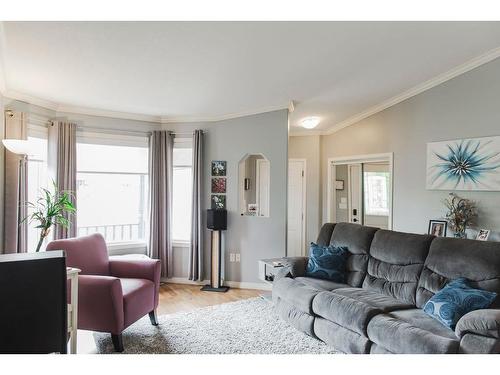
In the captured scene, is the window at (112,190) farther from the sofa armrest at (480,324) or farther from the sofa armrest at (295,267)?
the sofa armrest at (480,324)

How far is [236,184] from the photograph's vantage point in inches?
189

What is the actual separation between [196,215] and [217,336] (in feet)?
6.67

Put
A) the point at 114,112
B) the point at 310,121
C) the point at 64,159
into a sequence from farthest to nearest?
1. the point at 310,121
2. the point at 114,112
3. the point at 64,159

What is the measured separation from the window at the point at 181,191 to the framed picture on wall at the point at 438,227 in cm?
321

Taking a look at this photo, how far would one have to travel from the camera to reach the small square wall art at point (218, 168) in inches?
192

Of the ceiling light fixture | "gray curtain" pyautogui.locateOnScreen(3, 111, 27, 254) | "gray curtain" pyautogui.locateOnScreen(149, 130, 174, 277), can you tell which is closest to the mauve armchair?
"gray curtain" pyautogui.locateOnScreen(3, 111, 27, 254)

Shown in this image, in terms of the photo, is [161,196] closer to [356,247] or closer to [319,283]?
[319,283]

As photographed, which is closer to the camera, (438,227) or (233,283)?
(438,227)

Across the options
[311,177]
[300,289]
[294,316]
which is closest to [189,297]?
[294,316]

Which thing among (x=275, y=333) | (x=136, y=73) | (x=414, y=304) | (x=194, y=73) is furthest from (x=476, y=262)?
(x=136, y=73)

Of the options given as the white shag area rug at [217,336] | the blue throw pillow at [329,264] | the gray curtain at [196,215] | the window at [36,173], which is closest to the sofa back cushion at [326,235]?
the blue throw pillow at [329,264]

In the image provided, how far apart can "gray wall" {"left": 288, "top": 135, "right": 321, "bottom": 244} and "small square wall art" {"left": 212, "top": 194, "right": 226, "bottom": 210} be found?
72.3 inches

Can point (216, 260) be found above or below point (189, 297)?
above

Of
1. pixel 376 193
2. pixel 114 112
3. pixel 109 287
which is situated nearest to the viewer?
pixel 109 287
